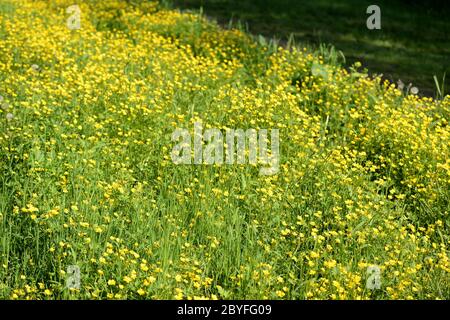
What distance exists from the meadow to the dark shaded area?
193 cm

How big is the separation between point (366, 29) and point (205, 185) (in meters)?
7.08

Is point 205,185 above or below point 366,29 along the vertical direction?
below

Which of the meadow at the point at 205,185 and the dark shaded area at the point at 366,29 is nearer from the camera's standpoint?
the meadow at the point at 205,185

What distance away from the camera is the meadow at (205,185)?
421cm

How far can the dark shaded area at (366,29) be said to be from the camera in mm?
9648

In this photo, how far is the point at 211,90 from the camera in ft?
23.3

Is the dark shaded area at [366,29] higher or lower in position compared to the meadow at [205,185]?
higher

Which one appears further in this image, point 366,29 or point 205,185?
point 366,29

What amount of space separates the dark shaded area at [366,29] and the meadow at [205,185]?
6.32 feet

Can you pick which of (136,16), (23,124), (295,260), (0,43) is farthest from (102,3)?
(295,260)

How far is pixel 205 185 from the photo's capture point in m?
5.26

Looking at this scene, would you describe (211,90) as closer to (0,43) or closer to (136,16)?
(0,43)

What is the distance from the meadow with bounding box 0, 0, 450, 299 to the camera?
4.21m
